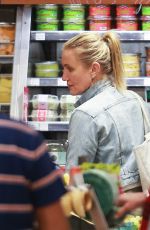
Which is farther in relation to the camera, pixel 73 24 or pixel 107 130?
pixel 73 24

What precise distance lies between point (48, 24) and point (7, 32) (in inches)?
13.3

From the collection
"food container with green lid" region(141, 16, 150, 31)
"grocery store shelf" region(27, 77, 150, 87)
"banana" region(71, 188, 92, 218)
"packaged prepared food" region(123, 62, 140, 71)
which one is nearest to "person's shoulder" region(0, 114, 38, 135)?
"banana" region(71, 188, 92, 218)

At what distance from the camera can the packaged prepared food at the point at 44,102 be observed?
396 centimetres

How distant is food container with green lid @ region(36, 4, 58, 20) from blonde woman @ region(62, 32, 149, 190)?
1602 millimetres

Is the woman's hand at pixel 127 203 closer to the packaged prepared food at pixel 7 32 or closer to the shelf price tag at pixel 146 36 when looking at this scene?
the shelf price tag at pixel 146 36

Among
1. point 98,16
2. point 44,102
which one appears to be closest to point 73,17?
point 98,16

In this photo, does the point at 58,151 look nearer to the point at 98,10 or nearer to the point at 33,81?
the point at 33,81

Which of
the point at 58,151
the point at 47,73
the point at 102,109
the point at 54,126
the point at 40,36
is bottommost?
the point at 58,151

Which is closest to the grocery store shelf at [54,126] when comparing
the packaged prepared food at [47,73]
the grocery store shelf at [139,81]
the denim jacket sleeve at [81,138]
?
the packaged prepared food at [47,73]

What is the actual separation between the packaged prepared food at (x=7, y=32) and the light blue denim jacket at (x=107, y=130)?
1.85 m

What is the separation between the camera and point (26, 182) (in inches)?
41.8

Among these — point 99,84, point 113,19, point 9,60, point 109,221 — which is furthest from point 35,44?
point 109,221

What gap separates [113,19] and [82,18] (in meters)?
0.29

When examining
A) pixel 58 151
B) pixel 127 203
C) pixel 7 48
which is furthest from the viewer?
pixel 7 48
